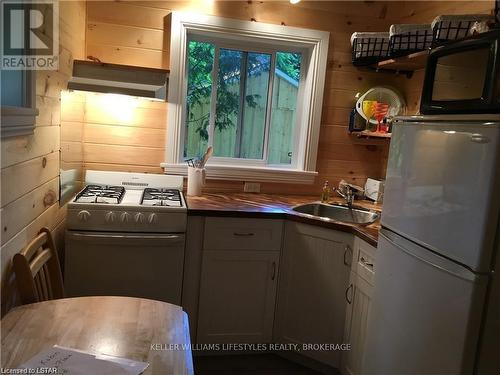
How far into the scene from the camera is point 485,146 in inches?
48.9

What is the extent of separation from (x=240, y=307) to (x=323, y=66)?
5.56 feet

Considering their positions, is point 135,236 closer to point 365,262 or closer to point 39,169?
point 39,169

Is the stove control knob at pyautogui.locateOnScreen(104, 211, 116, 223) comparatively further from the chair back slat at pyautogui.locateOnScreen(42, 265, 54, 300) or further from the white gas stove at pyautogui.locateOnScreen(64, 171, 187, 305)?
the chair back slat at pyautogui.locateOnScreen(42, 265, 54, 300)

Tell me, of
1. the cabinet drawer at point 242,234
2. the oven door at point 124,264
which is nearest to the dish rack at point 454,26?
the cabinet drawer at point 242,234

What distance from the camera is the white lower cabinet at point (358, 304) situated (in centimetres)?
205

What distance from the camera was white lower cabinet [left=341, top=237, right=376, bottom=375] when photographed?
6.74 feet

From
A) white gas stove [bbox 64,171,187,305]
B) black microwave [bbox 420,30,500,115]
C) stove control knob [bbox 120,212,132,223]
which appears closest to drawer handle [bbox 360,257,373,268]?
black microwave [bbox 420,30,500,115]

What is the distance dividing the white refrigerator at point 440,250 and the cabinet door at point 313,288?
53cm

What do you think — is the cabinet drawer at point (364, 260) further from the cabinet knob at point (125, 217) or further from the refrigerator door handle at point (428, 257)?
the cabinet knob at point (125, 217)

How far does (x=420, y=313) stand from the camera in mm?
1509

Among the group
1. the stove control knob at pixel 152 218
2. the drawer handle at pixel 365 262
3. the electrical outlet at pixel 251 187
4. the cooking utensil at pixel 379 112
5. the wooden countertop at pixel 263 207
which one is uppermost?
the cooking utensil at pixel 379 112

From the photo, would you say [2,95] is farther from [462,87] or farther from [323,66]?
[323,66]

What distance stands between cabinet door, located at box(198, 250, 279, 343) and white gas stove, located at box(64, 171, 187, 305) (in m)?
0.19

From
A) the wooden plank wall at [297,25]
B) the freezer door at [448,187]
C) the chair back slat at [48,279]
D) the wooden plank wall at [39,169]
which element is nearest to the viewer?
the freezer door at [448,187]
